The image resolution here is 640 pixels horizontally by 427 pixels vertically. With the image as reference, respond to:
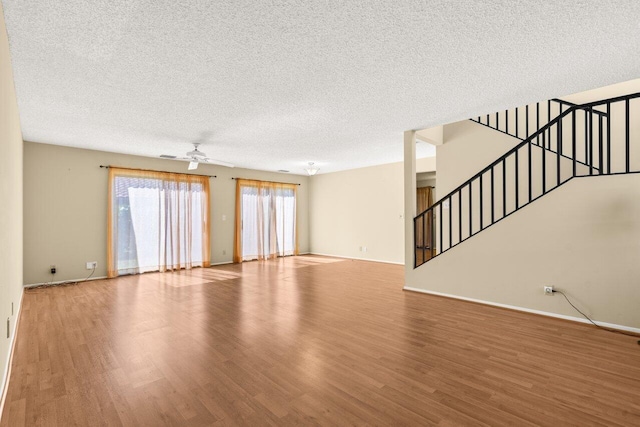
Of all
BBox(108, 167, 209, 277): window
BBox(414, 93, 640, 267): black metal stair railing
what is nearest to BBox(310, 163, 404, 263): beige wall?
BBox(414, 93, 640, 267): black metal stair railing

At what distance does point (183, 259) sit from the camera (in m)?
7.34

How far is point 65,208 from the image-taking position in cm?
582

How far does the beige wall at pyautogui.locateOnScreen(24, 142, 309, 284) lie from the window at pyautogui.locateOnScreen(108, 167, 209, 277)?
0.70 ft

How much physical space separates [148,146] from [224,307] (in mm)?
3758

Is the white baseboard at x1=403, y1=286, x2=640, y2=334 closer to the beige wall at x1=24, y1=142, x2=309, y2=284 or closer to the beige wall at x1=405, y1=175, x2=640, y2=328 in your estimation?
the beige wall at x1=405, y1=175, x2=640, y2=328

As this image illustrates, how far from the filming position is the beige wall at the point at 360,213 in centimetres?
797

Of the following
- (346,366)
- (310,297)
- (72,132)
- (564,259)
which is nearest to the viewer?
(346,366)

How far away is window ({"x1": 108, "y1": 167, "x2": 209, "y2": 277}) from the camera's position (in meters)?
6.44

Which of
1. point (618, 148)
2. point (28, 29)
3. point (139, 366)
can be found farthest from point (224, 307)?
point (618, 148)

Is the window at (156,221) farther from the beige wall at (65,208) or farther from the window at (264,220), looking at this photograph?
the window at (264,220)

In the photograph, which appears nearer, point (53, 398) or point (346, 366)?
point (53, 398)

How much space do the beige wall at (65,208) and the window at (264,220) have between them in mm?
2669

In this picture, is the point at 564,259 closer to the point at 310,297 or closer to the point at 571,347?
the point at 571,347

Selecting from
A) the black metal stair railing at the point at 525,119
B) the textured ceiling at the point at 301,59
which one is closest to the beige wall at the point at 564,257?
the textured ceiling at the point at 301,59
